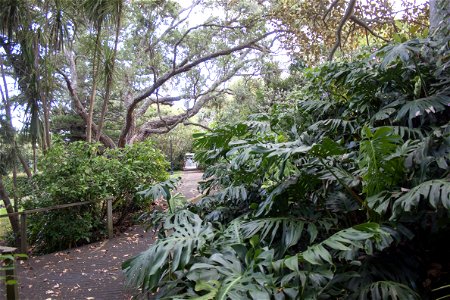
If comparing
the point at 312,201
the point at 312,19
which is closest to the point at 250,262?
the point at 312,201

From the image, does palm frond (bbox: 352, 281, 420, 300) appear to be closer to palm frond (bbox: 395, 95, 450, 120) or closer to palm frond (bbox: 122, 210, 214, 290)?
palm frond (bbox: 122, 210, 214, 290)

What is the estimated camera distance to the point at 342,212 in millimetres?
1996

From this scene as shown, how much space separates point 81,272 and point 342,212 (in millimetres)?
3489

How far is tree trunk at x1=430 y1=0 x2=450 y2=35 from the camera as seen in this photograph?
2.48 metres

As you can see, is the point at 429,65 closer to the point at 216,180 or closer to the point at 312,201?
the point at 312,201

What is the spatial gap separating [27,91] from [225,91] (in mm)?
A: 7542

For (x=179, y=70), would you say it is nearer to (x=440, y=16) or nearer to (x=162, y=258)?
(x=440, y=16)

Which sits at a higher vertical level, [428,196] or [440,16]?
[440,16]

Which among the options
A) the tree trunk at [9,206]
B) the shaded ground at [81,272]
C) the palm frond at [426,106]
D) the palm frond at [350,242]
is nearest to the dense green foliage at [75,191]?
the tree trunk at [9,206]

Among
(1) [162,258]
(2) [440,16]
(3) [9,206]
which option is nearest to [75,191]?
(3) [9,206]

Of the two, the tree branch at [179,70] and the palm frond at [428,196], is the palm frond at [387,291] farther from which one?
the tree branch at [179,70]

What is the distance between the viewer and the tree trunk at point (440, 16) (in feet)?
8.14

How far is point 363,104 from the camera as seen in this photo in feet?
8.41

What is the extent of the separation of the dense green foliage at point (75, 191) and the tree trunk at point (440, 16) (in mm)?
4226
